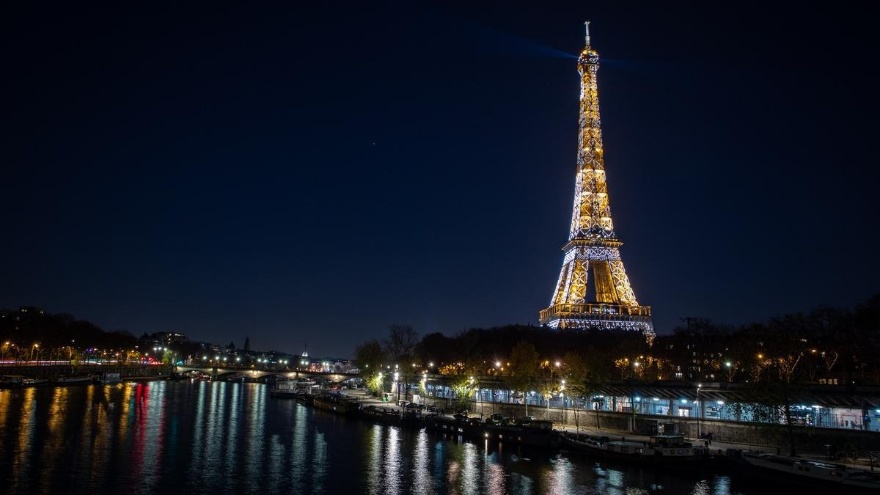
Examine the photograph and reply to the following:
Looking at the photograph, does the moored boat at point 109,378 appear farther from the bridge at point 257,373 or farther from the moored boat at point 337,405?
the moored boat at point 337,405

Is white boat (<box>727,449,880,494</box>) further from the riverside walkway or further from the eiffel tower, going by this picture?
the eiffel tower

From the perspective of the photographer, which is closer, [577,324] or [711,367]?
[711,367]

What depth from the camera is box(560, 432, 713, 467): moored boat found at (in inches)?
1763

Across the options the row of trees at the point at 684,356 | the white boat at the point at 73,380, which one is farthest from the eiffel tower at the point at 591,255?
the white boat at the point at 73,380

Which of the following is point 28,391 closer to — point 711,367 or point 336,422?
point 336,422

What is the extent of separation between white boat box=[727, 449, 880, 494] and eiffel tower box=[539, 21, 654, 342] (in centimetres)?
6067

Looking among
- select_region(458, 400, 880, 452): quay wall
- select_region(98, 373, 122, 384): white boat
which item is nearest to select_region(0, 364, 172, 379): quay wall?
select_region(98, 373, 122, 384): white boat

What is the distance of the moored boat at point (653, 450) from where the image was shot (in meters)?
44.8

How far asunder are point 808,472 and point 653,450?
10.0 meters

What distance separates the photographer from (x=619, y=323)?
10481 centimetres

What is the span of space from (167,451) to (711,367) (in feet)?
196

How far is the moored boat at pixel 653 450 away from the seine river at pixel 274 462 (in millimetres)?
1032

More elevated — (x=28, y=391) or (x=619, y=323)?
(x=619, y=323)

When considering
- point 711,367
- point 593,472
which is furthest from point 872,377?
point 593,472
